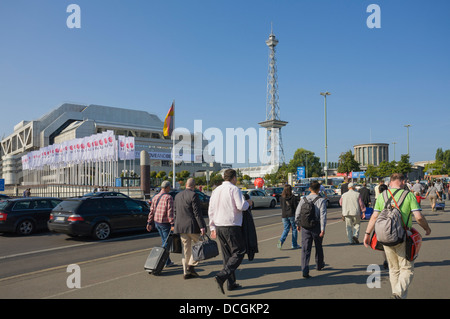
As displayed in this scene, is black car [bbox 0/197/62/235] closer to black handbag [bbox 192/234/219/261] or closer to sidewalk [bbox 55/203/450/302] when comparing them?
sidewalk [bbox 55/203/450/302]

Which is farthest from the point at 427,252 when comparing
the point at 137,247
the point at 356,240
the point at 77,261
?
the point at 77,261

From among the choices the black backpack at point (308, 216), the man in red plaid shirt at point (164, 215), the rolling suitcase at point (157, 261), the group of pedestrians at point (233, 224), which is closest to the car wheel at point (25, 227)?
the group of pedestrians at point (233, 224)

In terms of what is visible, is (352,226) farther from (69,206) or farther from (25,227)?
(25,227)

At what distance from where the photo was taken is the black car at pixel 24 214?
13.2m

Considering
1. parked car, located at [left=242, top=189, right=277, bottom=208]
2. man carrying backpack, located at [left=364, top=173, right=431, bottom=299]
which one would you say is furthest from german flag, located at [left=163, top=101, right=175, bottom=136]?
man carrying backpack, located at [left=364, top=173, right=431, bottom=299]

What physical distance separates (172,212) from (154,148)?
7537cm

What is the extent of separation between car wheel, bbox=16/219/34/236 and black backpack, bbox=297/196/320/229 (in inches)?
452

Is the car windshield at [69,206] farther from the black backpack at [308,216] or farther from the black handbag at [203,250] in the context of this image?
the black backpack at [308,216]

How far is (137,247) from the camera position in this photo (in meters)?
10.1

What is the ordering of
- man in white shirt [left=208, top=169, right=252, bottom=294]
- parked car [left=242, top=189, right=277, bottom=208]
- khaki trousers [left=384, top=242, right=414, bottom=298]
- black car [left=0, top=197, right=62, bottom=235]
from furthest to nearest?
parked car [left=242, top=189, right=277, bottom=208], black car [left=0, top=197, right=62, bottom=235], man in white shirt [left=208, top=169, right=252, bottom=294], khaki trousers [left=384, top=242, right=414, bottom=298]

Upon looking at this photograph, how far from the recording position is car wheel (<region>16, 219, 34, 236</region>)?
44.1 feet

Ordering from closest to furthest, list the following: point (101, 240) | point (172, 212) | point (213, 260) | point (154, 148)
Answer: point (172, 212), point (213, 260), point (101, 240), point (154, 148)

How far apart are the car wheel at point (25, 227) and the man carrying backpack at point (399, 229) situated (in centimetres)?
1291
